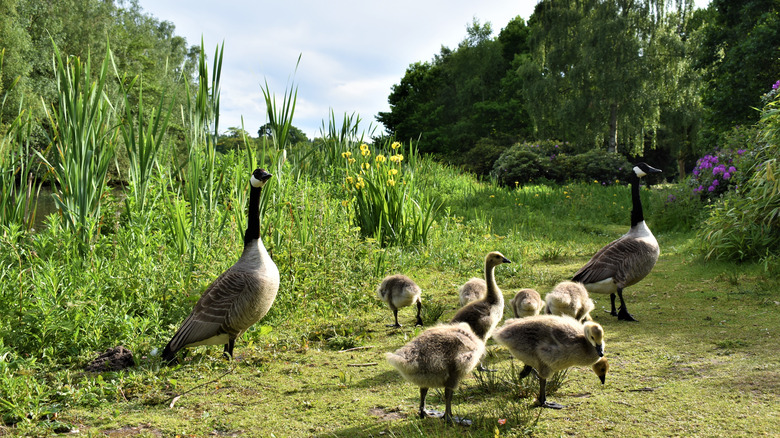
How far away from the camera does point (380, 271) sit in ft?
24.8

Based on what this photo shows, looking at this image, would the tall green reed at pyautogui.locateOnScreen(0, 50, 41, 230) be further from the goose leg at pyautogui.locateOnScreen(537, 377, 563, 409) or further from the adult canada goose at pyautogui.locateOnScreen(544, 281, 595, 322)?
the adult canada goose at pyautogui.locateOnScreen(544, 281, 595, 322)

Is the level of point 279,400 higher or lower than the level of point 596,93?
lower

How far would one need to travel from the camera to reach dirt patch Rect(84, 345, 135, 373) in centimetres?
436

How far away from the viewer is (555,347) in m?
3.53

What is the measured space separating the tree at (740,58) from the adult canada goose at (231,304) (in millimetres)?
25196

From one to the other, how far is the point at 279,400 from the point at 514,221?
11066 millimetres

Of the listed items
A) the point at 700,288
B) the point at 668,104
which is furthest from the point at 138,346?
the point at 668,104

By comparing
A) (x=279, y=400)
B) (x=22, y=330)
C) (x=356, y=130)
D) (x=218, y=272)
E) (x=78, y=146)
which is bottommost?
(x=279, y=400)

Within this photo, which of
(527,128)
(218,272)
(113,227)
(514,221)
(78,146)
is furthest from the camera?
(527,128)

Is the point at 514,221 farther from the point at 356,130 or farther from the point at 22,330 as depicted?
the point at 22,330

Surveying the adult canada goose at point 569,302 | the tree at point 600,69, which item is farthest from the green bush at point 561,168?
the adult canada goose at point 569,302

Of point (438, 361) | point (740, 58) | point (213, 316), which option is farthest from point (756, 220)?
point (740, 58)

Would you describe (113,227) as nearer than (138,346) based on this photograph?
No

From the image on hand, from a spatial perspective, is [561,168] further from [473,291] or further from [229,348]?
[229,348]
